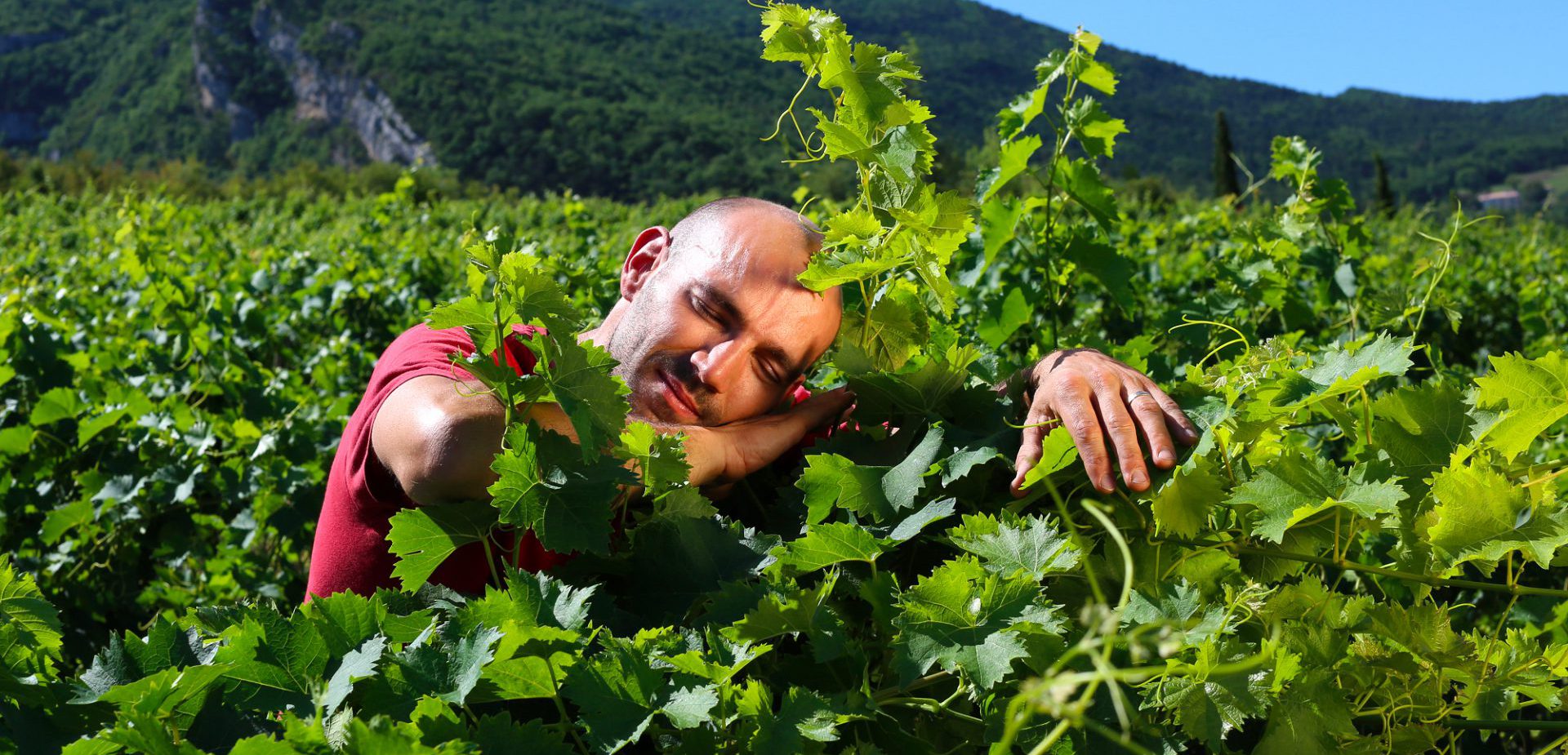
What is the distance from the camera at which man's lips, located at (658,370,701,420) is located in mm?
1708

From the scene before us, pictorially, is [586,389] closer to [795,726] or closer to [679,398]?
[795,726]

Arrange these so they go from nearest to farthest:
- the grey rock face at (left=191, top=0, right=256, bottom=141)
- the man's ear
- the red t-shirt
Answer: the red t-shirt, the man's ear, the grey rock face at (left=191, top=0, right=256, bottom=141)

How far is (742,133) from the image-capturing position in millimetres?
57031

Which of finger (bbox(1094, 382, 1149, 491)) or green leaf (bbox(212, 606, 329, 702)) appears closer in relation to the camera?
green leaf (bbox(212, 606, 329, 702))

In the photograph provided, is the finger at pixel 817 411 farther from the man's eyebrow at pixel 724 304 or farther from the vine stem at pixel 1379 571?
the vine stem at pixel 1379 571

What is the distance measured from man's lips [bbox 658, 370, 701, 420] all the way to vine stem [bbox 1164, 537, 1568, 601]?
73 cm

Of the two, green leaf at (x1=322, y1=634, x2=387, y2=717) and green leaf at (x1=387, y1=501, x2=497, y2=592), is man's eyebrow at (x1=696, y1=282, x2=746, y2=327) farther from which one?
green leaf at (x1=322, y1=634, x2=387, y2=717)

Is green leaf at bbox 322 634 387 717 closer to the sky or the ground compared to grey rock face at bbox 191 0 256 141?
closer to the sky

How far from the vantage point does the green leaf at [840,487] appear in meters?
1.39

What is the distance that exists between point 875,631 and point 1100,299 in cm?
444

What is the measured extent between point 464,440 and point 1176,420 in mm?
850

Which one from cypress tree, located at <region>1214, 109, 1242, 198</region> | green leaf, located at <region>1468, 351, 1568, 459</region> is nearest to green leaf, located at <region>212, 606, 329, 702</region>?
green leaf, located at <region>1468, 351, 1568, 459</region>

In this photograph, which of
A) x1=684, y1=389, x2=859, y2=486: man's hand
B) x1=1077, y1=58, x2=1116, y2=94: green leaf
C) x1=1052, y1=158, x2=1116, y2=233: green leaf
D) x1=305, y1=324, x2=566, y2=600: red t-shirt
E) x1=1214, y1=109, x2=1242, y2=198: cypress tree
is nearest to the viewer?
x1=684, y1=389, x2=859, y2=486: man's hand

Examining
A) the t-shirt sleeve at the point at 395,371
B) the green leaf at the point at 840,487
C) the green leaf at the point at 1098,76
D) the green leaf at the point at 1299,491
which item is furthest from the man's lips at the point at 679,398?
the green leaf at the point at 1098,76
